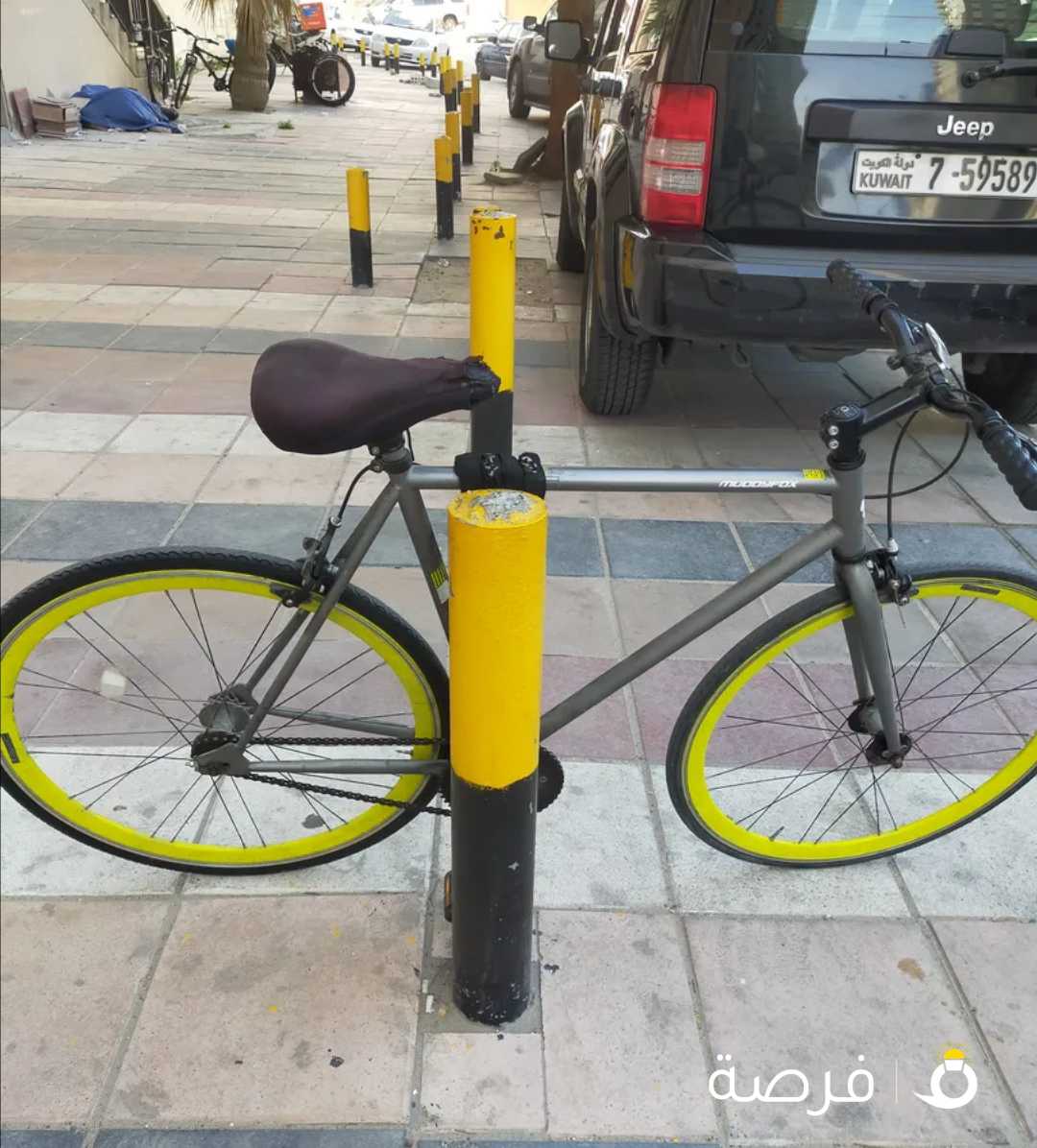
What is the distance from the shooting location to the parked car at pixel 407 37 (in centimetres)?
2762

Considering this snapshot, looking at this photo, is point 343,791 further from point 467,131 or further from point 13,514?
point 467,131

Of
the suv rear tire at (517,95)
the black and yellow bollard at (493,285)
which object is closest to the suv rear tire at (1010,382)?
the black and yellow bollard at (493,285)

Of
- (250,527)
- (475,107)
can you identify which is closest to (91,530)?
(250,527)

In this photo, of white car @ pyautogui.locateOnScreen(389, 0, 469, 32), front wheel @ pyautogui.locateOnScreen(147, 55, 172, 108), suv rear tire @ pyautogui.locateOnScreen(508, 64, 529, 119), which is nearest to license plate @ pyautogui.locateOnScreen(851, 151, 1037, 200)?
suv rear tire @ pyautogui.locateOnScreen(508, 64, 529, 119)

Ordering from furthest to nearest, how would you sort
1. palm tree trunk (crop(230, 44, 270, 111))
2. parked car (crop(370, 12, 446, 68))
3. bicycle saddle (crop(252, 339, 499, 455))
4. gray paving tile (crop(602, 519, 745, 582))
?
parked car (crop(370, 12, 446, 68)) → palm tree trunk (crop(230, 44, 270, 111)) → gray paving tile (crop(602, 519, 745, 582)) → bicycle saddle (crop(252, 339, 499, 455))

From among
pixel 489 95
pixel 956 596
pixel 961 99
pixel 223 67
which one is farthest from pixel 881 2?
pixel 489 95

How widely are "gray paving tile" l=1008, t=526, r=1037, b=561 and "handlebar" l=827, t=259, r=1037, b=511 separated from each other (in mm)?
2099

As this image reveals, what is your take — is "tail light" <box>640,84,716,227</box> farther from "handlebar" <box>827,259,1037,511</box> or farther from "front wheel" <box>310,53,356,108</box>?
"front wheel" <box>310,53,356,108</box>

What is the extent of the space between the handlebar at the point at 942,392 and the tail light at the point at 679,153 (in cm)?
151

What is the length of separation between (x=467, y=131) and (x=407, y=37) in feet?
57.7

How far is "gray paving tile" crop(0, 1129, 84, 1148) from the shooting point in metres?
1.75

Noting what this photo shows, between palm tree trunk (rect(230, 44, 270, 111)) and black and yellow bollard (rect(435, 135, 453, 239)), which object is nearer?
black and yellow bollard (rect(435, 135, 453, 239))

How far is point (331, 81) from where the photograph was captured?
18625 millimetres

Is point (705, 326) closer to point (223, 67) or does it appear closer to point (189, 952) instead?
point (189, 952)
